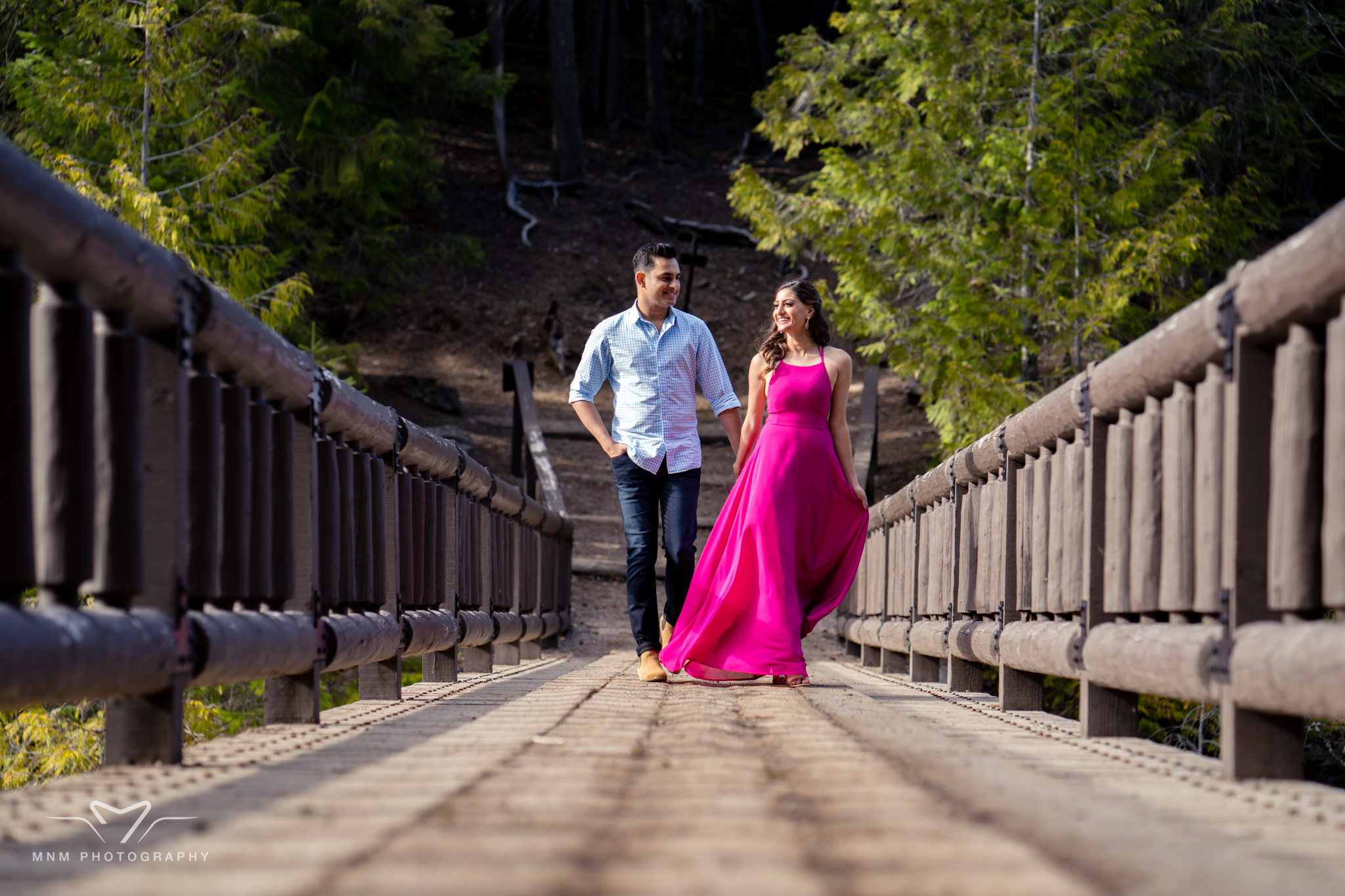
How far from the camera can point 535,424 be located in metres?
12.9

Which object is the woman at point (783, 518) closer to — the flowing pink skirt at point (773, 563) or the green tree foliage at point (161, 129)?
Result: the flowing pink skirt at point (773, 563)

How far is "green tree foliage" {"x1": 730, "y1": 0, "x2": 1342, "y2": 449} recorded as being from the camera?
1006 cm

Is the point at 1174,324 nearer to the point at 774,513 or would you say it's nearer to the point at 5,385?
the point at 5,385

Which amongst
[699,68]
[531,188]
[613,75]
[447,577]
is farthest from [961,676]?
[699,68]

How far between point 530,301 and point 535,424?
36.1ft

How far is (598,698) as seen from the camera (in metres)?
4.39

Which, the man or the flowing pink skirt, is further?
the man

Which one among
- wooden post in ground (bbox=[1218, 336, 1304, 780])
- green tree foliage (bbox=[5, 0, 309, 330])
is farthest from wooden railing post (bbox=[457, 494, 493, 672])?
green tree foliage (bbox=[5, 0, 309, 330])

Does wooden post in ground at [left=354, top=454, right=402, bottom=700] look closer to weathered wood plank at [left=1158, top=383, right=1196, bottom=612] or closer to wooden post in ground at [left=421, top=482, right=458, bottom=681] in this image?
wooden post in ground at [left=421, top=482, right=458, bottom=681]

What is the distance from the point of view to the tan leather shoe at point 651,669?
5.51m

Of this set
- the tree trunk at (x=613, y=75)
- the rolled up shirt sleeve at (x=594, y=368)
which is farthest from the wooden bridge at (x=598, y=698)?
the tree trunk at (x=613, y=75)

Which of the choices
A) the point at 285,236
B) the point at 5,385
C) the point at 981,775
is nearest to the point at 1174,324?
the point at 981,775

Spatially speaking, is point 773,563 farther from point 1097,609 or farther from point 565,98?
point 565,98

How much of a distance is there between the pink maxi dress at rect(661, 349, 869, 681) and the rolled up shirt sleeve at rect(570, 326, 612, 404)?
2.75ft
